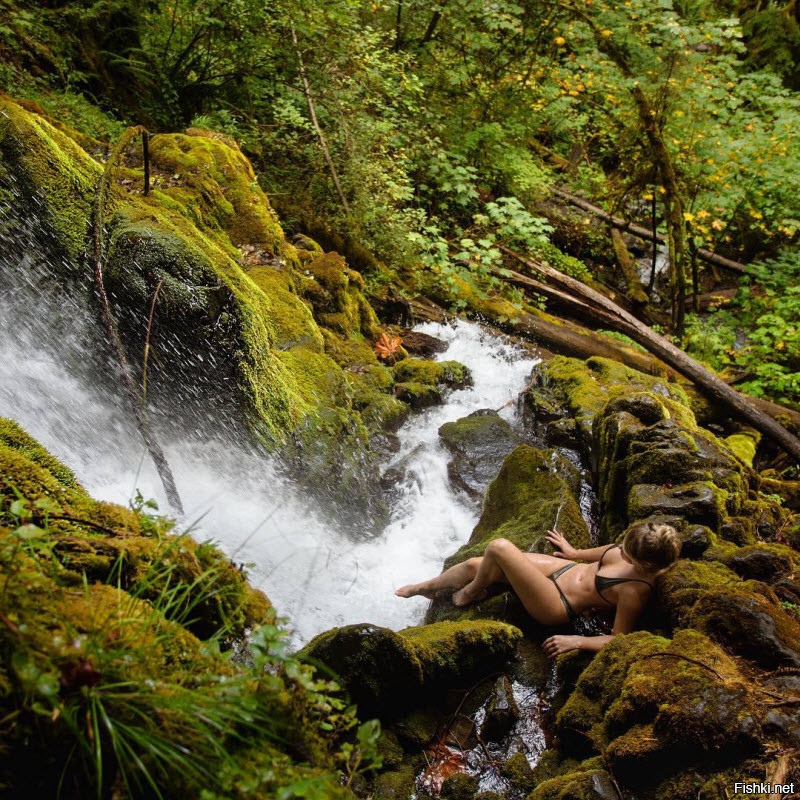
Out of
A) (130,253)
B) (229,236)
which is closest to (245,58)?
(229,236)

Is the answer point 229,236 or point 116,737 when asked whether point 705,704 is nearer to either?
point 116,737

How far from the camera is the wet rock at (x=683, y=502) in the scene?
161 inches

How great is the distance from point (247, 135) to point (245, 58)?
43.9 inches

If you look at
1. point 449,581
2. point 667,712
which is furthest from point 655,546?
point 449,581

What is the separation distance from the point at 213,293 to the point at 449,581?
10.5ft

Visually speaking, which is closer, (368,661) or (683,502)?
(368,661)

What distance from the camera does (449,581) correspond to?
14.0ft

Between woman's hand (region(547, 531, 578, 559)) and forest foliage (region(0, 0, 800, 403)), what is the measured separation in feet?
18.0

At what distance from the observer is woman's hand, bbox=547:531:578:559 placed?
4105 millimetres

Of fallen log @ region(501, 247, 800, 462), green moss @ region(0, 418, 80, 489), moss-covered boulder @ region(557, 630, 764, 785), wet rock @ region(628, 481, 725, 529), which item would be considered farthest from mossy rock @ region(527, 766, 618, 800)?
fallen log @ region(501, 247, 800, 462)

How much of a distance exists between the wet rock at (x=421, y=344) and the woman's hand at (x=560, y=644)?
231 inches

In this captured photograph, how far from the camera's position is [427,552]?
5473mm

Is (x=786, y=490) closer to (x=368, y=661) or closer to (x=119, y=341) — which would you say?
(x=368, y=661)

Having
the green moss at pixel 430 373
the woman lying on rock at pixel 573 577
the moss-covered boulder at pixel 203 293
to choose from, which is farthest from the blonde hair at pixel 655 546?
the green moss at pixel 430 373
